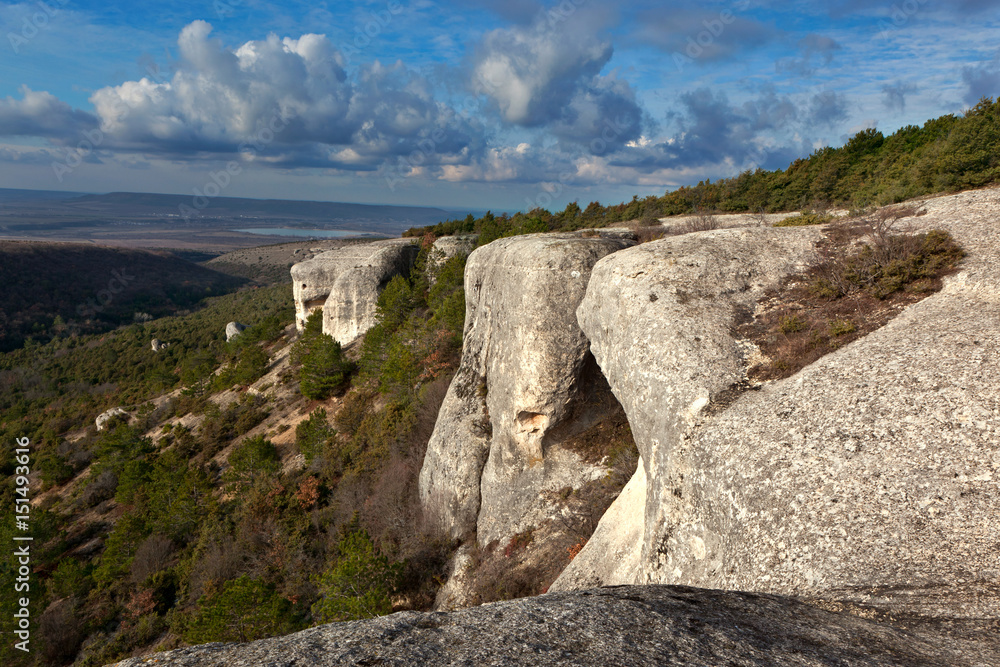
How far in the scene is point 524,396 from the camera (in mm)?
16281

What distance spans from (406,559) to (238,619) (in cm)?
572

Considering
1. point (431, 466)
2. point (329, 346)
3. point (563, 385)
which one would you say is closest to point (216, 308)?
point (329, 346)

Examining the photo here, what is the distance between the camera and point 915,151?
27.3 metres

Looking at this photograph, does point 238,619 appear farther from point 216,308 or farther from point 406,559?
point 216,308

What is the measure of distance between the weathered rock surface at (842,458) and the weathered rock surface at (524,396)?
5.67 m

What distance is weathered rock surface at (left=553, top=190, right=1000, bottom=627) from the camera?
5.03 meters

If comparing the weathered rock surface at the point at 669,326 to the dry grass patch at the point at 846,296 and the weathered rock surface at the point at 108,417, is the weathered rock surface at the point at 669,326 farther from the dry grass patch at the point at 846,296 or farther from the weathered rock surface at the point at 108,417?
the weathered rock surface at the point at 108,417

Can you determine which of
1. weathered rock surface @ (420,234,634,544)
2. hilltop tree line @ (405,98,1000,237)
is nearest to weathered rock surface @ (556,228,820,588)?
weathered rock surface @ (420,234,634,544)

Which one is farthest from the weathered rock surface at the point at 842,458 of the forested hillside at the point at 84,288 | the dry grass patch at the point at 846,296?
the forested hillside at the point at 84,288

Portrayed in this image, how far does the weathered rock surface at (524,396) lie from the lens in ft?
51.5

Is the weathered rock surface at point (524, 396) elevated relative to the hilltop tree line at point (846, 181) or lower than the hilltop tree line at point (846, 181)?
lower

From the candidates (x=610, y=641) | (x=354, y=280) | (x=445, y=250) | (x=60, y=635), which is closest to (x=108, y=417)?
(x=60, y=635)

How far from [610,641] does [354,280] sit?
124ft

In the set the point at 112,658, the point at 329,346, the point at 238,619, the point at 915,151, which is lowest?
the point at 112,658
